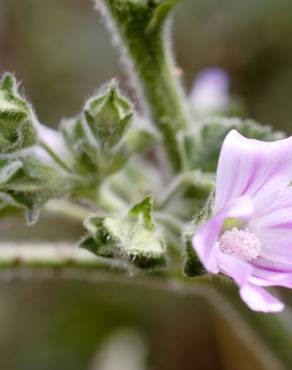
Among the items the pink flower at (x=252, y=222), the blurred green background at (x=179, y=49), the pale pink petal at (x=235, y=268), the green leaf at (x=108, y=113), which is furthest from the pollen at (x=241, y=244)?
the blurred green background at (x=179, y=49)

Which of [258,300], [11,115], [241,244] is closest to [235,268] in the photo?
[258,300]

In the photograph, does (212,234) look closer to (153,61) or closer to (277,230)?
(277,230)

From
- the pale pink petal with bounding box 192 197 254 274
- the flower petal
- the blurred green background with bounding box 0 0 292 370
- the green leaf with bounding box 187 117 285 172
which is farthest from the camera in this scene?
the blurred green background with bounding box 0 0 292 370

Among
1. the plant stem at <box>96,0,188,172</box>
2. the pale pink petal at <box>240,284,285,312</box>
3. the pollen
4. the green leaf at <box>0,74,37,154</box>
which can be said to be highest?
the plant stem at <box>96,0,188,172</box>

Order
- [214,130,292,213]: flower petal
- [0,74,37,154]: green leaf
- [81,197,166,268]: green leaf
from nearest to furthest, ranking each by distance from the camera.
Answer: [214,130,292,213]: flower petal
[81,197,166,268]: green leaf
[0,74,37,154]: green leaf

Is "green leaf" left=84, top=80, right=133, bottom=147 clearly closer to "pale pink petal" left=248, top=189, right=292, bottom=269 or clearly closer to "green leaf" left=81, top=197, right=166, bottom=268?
"green leaf" left=81, top=197, right=166, bottom=268

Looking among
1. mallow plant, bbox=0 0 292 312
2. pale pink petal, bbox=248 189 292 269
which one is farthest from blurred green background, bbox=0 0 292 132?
pale pink petal, bbox=248 189 292 269

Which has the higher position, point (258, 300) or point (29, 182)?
point (29, 182)
